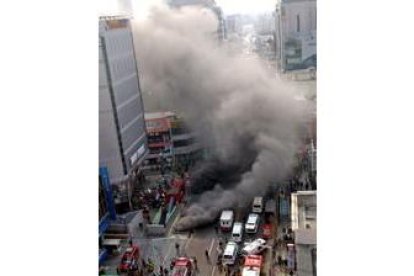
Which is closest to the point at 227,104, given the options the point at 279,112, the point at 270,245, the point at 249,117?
the point at 249,117

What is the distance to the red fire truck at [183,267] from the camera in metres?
5.92

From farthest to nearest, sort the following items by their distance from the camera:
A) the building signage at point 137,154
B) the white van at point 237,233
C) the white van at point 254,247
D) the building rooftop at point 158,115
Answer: the building rooftop at point 158,115, the building signage at point 137,154, the white van at point 237,233, the white van at point 254,247

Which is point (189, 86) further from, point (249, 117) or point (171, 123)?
point (249, 117)

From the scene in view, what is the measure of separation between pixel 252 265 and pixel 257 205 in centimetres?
198

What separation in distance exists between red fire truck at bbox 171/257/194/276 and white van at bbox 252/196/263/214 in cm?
189

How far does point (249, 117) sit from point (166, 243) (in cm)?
382

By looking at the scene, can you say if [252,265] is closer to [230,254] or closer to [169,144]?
[230,254]


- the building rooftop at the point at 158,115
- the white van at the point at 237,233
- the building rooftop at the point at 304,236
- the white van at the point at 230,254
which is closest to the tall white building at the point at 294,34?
the building rooftop at the point at 158,115

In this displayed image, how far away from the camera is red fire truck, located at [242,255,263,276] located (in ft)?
18.9

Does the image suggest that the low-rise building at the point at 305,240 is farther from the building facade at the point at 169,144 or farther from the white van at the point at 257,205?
the building facade at the point at 169,144

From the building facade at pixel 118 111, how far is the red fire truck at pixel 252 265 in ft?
11.3

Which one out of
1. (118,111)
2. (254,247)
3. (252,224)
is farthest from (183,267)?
→ (118,111)

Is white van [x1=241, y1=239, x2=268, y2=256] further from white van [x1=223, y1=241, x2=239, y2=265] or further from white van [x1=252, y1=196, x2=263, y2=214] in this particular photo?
white van [x1=252, y1=196, x2=263, y2=214]

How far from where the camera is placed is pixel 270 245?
21.8ft
